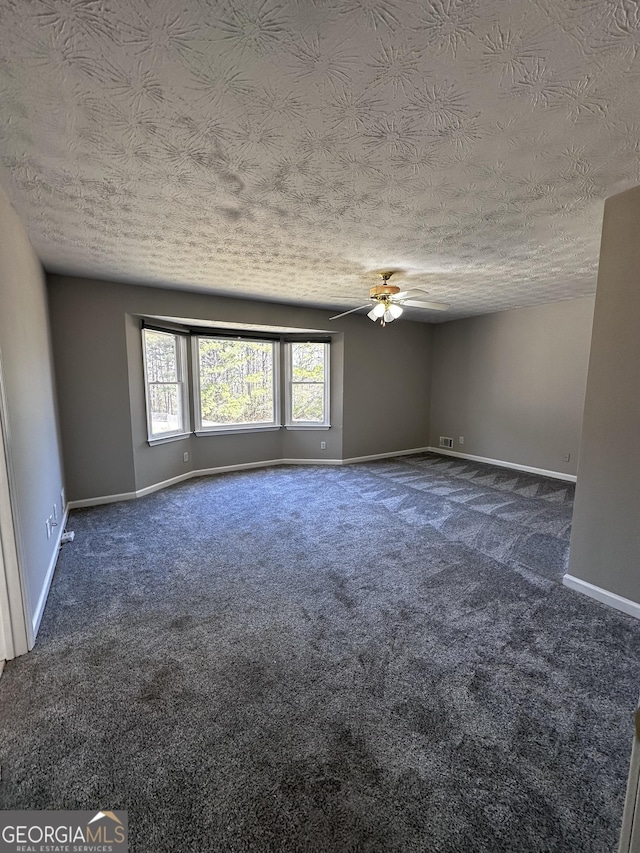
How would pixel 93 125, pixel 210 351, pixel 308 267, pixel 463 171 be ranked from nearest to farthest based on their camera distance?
pixel 93 125 < pixel 463 171 < pixel 308 267 < pixel 210 351

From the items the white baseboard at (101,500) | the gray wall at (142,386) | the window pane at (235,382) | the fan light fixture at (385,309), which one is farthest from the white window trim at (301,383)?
the white baseboard at (101,500)

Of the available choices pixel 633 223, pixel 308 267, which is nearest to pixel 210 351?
pixel 308 267

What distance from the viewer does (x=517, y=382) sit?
215 inches

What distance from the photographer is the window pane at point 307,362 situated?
565 cm

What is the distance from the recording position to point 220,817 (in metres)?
1.16

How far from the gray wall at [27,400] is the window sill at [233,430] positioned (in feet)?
6.83

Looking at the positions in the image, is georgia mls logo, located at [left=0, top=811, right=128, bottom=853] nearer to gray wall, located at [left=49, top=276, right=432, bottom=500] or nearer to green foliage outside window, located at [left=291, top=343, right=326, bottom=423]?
gray wall, located at [left=49, top=276, right=432, bottom=500]

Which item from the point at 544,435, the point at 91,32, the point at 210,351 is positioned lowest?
the point at 544,435

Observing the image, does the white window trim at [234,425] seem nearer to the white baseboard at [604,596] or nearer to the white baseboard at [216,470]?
the white baseboard at [216,470]

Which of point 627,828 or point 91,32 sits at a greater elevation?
point 91,32

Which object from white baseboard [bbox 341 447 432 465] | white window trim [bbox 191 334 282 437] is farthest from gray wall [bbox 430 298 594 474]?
white window trim [bbox 191 334 282 437]

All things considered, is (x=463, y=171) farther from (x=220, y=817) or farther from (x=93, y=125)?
→ (x=220, y=817)

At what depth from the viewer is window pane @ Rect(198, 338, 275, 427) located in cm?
507

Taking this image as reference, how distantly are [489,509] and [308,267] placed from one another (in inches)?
124
